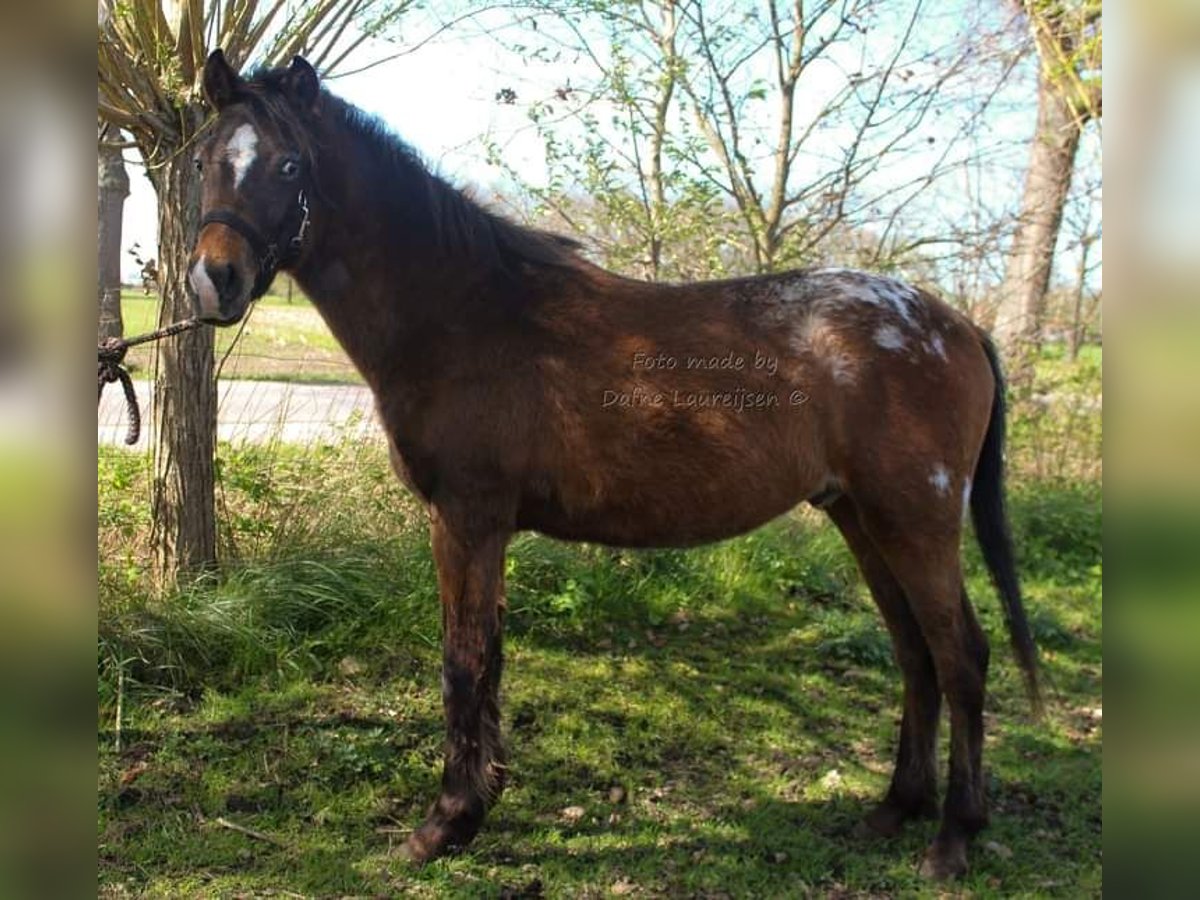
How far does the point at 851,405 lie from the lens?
9.75 feet

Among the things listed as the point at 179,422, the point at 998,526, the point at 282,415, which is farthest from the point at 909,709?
the point at 282,415

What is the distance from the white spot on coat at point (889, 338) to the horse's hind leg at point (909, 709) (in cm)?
61

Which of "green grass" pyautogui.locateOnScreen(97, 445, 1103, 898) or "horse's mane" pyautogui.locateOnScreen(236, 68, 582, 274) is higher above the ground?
"horse's mane" pyautogui.locateOnScreen(236, 68, 582, 274)

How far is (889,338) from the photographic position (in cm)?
303

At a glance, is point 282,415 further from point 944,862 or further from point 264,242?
point 944,862

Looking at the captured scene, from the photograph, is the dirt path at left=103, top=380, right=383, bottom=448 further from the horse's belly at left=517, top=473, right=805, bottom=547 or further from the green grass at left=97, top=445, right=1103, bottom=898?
the horse's belly at left=517, top=473, right=805, bottom=547

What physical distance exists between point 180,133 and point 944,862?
423 centimetres

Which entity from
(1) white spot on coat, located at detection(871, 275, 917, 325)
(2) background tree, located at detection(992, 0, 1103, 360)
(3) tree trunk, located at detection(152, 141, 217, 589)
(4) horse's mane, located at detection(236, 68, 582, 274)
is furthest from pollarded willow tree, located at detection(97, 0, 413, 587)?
(2) background tree, located at detection(992, 0, 1103, 360)

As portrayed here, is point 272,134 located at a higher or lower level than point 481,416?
higher

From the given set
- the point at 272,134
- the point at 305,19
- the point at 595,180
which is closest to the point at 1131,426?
the point at 272,134

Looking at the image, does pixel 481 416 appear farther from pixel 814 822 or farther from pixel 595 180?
pixel 595 180

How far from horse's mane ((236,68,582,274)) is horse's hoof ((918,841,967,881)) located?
8.01ft

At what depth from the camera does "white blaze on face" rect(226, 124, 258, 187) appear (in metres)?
2.55

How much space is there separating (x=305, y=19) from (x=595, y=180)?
198 cm
